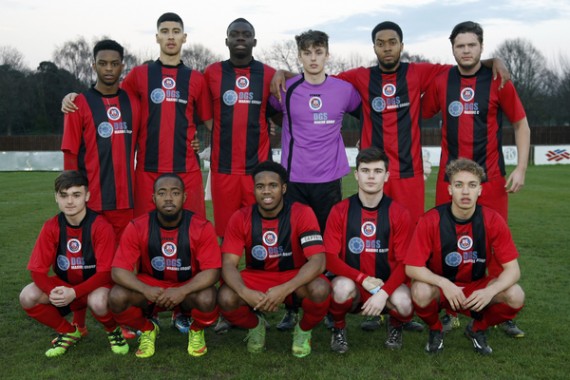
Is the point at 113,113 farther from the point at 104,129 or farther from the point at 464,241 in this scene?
the point at 464,241

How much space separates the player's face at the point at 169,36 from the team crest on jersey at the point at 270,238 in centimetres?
163

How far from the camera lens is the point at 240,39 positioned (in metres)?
4.40

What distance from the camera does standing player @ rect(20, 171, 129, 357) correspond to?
12.2ft

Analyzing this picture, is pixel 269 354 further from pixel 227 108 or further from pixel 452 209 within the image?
pixel 227 108

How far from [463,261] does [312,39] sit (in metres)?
1.92

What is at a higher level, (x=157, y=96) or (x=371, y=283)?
(x=157, y=96)

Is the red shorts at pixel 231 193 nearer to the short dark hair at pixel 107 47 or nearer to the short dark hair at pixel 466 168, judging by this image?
the short dark hair at pixel 107 47

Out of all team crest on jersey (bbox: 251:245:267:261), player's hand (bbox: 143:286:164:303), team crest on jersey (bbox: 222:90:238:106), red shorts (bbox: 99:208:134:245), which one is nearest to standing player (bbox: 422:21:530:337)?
team crest on jersey (bbox: 251:245:267:261)

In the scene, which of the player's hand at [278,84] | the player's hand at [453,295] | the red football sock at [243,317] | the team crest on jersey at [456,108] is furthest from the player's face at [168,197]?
the team crest on jersey at [456,108]

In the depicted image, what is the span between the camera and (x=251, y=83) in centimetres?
451

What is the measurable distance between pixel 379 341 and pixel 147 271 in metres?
1.65

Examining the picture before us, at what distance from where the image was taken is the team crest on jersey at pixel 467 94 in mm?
4277

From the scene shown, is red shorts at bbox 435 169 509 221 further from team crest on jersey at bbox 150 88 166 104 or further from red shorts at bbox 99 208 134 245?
red shorts at bbox 99 208 134 245

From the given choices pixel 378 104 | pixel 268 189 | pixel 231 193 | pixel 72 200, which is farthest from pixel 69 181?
pixel 378 104
